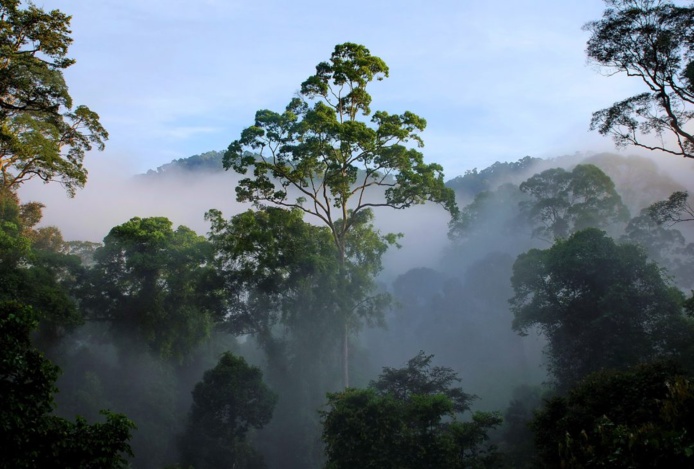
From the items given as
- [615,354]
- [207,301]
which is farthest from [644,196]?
[207,301]

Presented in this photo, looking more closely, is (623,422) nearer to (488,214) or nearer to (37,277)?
(37,277)

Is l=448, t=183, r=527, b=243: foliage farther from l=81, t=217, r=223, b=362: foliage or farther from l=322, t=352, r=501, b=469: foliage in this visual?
l=322, t=352, r=501, b=469: foliage

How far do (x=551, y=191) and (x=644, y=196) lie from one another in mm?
22340

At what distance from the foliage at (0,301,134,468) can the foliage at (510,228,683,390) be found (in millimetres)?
20037

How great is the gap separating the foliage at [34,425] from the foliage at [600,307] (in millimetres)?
20037

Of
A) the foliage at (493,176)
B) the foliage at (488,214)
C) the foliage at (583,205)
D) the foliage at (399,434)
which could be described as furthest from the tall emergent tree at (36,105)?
the foliage at (493,176)

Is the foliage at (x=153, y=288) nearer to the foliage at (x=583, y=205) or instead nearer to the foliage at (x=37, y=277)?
the foliage at (x=37, y=277)

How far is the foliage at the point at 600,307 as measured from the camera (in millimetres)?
21250

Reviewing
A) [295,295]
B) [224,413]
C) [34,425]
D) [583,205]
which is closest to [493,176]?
[583,205]

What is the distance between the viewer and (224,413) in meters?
23.7

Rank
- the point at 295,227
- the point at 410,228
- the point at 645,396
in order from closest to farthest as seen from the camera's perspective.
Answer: the point at 645,396, the point at 295,227, the point at 410,228

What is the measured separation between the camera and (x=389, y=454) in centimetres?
1617

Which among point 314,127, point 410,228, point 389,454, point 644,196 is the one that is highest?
point 410,228

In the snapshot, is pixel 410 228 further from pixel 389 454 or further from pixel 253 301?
pixel 389 454
